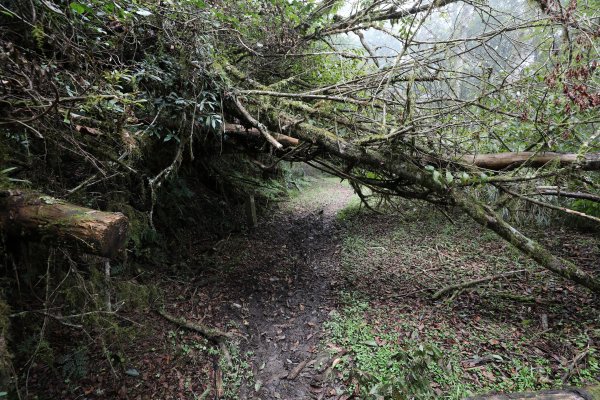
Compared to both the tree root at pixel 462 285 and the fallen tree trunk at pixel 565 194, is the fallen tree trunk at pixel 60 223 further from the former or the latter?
the fallen tree trunk at pixel 565 194

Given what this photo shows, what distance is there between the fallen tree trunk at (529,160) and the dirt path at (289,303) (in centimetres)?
337

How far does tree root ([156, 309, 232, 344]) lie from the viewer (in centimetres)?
440

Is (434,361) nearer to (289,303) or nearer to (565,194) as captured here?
(289,303)

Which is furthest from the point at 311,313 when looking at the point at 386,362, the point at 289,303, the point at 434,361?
the point at 434,361

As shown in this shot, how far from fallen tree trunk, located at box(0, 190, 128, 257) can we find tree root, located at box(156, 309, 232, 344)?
2682 millimetres

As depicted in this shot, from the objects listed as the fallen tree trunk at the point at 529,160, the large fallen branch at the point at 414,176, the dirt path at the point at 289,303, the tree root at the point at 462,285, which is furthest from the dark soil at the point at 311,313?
the fallen tree trunk at the point at 529,160

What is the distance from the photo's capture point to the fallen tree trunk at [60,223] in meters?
2.12

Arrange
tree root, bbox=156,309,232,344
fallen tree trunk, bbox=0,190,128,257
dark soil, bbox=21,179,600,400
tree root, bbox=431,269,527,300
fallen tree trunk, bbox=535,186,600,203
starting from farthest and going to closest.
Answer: tree root, bbox=431,269,527,300 → tree root, bbox=156,309,232,344 → fallen tree trunk, bbox=535,186,600,203 → dark soil, bbox=21,179,600,400 → fallen tree trunk, bbox=0,190,128,257

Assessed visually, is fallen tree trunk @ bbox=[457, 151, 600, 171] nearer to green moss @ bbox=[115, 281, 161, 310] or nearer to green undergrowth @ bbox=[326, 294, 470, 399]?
green undergrowth @ bbox=[326, 294, 470, 399]

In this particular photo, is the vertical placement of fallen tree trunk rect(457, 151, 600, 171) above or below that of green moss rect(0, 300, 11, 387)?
above

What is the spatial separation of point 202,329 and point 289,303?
1.60m

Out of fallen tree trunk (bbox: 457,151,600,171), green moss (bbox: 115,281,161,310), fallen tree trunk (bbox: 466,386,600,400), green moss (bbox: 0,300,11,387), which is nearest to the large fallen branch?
fallen tree trunk (bbox: 457,151,600,171)

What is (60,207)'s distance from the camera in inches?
89.5

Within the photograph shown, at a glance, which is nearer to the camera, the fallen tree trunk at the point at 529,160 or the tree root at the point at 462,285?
the fallen tree trunk at the point at 529,160
